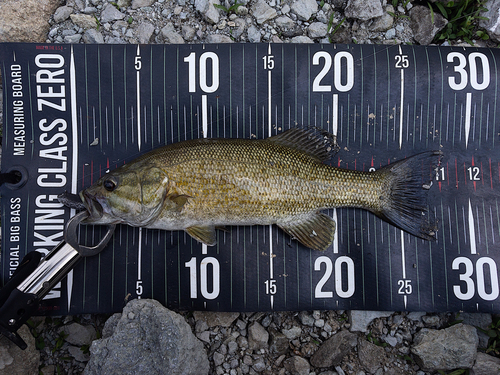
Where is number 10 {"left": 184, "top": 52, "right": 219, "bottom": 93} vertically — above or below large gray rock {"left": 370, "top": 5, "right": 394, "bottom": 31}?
below

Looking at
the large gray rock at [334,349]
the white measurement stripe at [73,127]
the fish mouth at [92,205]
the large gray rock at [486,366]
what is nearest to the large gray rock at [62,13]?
the white measurement stripe at [73,127]

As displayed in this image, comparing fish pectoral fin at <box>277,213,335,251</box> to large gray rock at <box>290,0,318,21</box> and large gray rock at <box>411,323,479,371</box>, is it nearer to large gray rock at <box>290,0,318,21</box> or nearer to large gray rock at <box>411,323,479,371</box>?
large gray rock at <box>411,323,479,371</box>

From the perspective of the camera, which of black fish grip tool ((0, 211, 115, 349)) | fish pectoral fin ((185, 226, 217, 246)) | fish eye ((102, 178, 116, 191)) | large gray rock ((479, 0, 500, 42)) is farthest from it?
large gray rock ((479, 0, 500, 42))

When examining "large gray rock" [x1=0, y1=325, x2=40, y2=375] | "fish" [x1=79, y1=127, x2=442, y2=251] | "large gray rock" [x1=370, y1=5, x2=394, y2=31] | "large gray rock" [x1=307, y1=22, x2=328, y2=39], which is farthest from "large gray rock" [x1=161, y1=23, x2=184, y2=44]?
"large gray rock" [x1=0, y1=325, x2=40, y2=375]

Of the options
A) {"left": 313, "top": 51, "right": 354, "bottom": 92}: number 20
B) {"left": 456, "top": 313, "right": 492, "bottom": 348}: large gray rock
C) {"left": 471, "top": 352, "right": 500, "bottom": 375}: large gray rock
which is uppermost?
{"left": 313, "top": 51, "right": 354, "bottom": 92}: number 20

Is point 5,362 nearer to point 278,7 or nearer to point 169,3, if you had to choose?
point 169,3

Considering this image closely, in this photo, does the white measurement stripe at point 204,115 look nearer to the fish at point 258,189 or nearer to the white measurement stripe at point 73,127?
the fish at point 258,189

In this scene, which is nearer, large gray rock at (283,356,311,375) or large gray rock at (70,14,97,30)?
large gray rock at (283,356,311,375)
